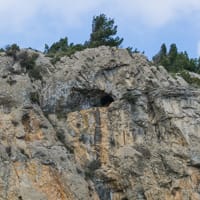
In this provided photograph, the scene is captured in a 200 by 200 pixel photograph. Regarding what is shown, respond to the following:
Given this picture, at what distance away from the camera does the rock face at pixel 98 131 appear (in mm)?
34188

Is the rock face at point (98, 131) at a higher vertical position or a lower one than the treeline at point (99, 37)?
lower

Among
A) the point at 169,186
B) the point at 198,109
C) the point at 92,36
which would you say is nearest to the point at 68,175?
the point at 169,186

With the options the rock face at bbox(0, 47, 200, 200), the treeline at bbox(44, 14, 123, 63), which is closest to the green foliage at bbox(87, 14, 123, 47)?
the treeline at bbox(44, 14, 123, 63)

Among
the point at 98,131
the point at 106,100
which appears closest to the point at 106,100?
the point at 106,100

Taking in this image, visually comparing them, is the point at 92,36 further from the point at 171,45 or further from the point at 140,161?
the point at 140,161

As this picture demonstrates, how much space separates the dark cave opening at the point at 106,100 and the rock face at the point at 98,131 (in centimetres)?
7

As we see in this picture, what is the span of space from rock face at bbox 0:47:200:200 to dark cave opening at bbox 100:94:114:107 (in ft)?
0.25

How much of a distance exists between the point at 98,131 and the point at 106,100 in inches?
145

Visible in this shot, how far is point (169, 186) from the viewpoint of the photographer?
36.1 meters

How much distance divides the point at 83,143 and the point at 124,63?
8498mm

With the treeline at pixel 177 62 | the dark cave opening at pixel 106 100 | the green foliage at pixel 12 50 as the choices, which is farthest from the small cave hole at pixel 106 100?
the treeline at pixel 177 62

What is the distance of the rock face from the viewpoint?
3419 centimetres

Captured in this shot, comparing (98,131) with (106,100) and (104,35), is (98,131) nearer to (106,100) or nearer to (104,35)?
(106,100)

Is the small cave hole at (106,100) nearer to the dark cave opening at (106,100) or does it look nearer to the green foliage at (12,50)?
the dark cave opening at (106,100)
